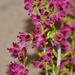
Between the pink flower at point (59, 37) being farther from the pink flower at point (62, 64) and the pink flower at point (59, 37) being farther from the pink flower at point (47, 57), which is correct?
the pink flower at point (62, 64)

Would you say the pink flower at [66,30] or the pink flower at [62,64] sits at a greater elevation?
the pink flower at [66,30]

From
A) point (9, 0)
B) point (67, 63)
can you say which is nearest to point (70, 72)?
point (67, 63)

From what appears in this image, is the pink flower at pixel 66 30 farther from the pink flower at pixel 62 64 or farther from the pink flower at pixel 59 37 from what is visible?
the pink flower at pixel 62 64

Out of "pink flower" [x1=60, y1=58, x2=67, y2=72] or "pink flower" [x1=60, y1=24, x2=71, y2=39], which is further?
"pink flower" [x1=60, y1=58, x2=67, y2=72]

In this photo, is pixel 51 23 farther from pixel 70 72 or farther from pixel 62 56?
pixel 70 72

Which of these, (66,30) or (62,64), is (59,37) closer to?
(66,30)

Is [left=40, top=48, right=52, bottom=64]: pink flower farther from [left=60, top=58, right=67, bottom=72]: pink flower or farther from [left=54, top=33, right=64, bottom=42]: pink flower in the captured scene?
[left=60, top=58, right=67, bottom=72]: pink flower

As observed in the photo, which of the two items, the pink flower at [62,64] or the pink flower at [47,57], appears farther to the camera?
the pink flower at [62,64]

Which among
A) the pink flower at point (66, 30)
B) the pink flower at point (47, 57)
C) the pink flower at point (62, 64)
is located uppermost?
the pink flower at point (66, 30)

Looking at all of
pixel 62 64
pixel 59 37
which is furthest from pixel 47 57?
pixel 62 64

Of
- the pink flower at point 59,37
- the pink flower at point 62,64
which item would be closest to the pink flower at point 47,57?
the pink flower at point 59,37

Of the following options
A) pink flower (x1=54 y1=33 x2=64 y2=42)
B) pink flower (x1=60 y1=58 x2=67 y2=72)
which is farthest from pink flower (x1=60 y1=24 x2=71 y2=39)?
pink flower (x1=60 y1=58 x2=67 y2=72)
